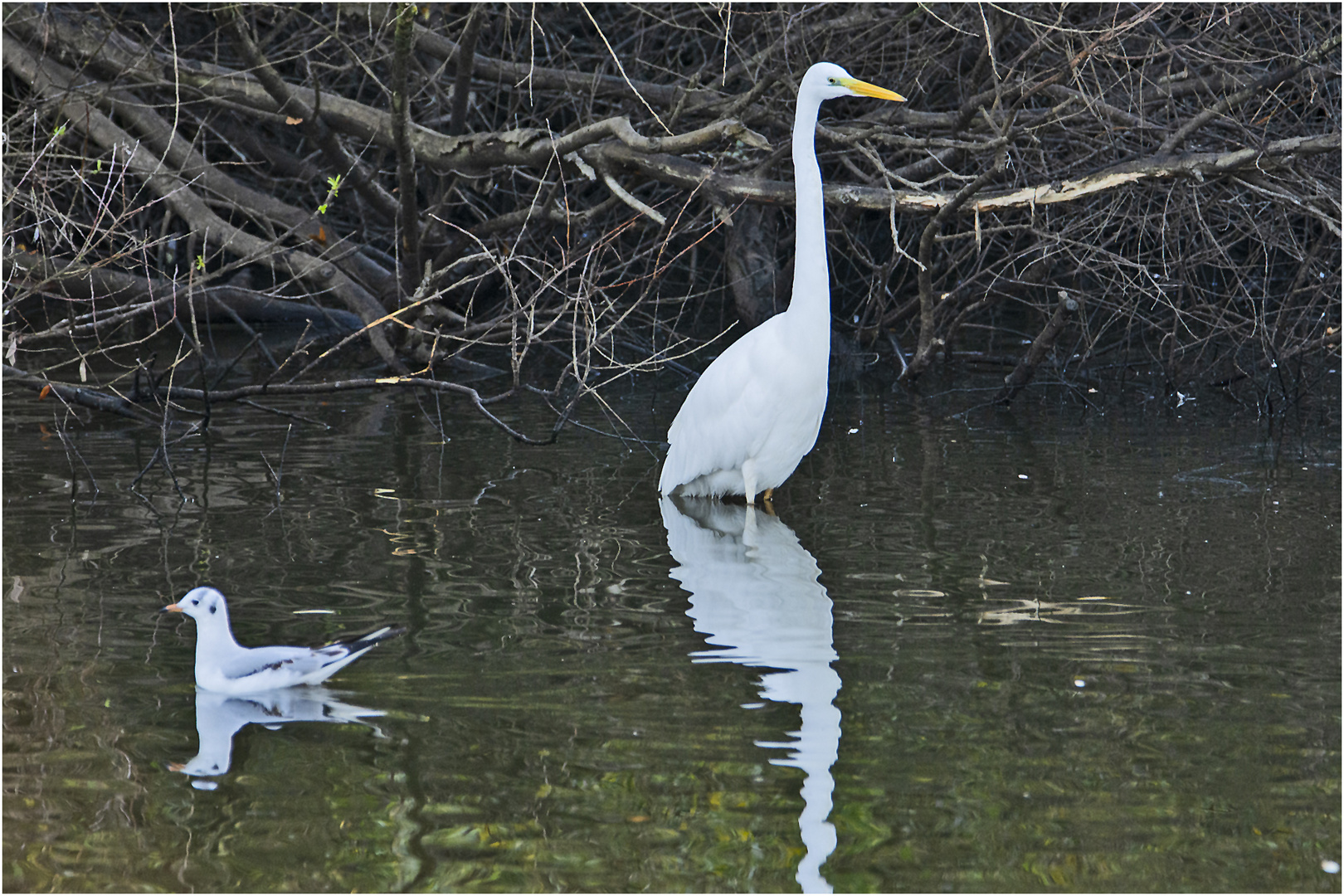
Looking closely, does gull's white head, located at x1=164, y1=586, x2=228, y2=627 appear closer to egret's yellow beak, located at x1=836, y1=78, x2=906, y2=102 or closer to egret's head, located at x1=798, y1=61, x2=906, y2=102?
egret's yellow beak, located at x1=836, y1=78, x2=906, y2=102

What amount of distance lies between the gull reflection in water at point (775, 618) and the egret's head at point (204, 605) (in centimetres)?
143

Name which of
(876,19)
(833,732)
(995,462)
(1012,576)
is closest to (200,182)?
(876,19)

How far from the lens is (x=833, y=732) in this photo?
3.90 metres

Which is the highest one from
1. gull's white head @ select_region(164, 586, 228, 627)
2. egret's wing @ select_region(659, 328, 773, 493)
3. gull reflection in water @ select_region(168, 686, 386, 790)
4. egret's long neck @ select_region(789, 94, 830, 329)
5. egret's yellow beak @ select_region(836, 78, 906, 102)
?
egret's yellow beak @ select_region(836, 78, 906, 102)

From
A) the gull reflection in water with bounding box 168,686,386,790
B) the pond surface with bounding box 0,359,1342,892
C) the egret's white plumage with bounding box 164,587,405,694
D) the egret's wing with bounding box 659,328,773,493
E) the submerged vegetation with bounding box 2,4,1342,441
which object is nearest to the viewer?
the pond surface with bounding box 0,359,1342,892

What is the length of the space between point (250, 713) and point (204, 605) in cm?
33

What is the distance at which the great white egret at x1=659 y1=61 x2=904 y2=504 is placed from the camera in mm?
6809

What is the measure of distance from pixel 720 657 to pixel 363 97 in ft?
28.8

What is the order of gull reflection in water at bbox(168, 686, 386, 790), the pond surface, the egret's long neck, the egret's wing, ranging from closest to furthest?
the pond surface < gull reflection in water at bbox(168, 686, 386, 790) < the egret's long neck < the egret's wing

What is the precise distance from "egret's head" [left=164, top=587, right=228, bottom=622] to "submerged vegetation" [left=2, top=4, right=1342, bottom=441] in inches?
109

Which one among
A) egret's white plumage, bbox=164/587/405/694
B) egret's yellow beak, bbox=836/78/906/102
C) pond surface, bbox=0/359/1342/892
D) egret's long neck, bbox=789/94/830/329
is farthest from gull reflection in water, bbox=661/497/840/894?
egret's yellow beak, bbox=836/78/906/102

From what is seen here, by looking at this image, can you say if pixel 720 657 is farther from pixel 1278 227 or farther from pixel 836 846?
pixel 1278 227

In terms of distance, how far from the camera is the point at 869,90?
6.63 meters

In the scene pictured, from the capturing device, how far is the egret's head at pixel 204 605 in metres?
4.09
